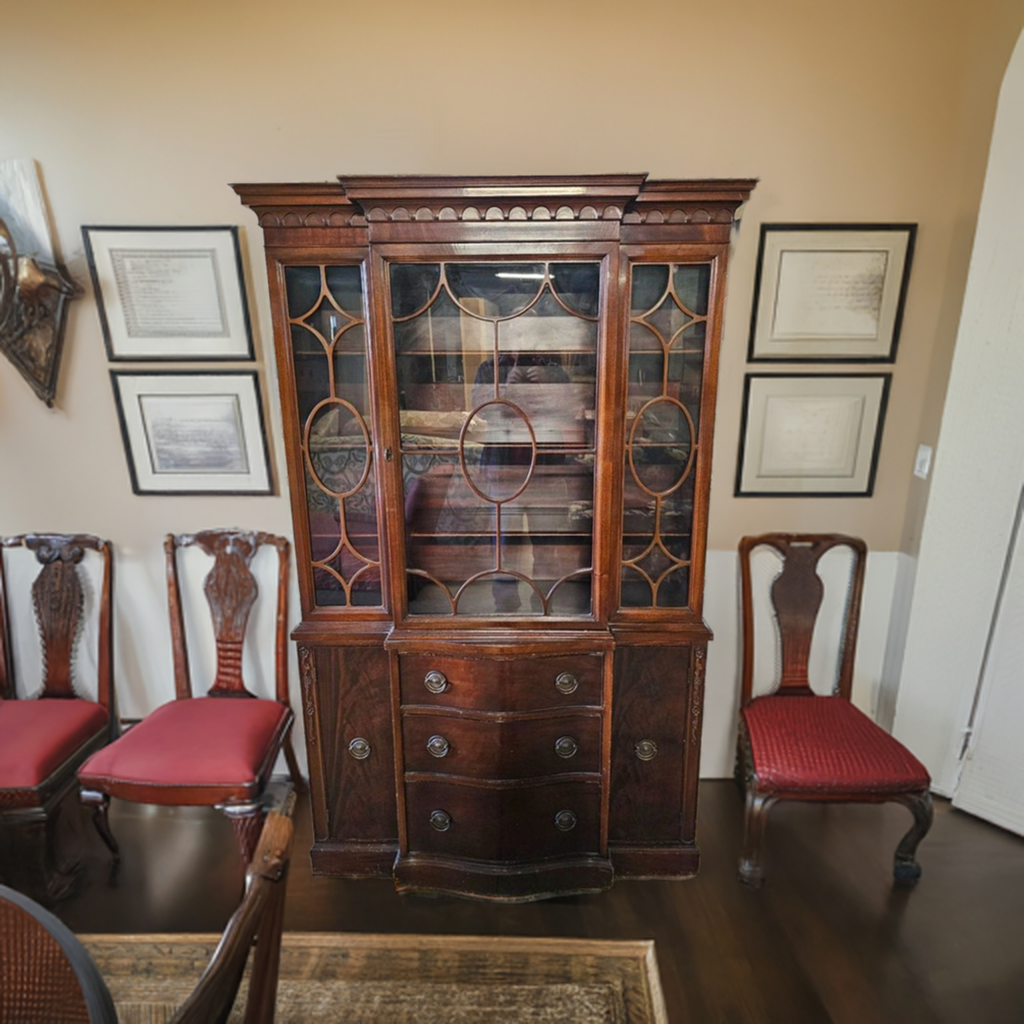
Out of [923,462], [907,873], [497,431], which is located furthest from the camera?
[923,462]

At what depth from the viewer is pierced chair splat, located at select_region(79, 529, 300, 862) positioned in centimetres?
167

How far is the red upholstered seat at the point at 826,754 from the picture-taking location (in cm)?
167

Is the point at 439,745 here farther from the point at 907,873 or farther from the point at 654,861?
the point at 907,873

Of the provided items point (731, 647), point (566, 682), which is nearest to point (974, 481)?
point (731, 647)

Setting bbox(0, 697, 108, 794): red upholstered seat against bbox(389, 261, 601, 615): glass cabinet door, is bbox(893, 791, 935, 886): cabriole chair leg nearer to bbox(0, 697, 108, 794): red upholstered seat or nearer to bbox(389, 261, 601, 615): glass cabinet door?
bbox(389, 261, 601, 615): glass cabinet door

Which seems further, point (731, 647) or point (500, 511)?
point (731, 647)

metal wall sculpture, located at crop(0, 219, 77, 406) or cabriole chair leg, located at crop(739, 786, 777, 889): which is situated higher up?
metal wall sculpture, located at crop(0, 219, 77, 406)

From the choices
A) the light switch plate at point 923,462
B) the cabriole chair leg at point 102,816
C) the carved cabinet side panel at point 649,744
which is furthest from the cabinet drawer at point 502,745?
the light switch plate at point 923,462

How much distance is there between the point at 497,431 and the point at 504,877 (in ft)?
4.25

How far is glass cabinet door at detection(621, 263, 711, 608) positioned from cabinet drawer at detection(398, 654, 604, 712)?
0.25 m

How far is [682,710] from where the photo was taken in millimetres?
1734

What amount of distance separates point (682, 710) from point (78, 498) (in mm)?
2125

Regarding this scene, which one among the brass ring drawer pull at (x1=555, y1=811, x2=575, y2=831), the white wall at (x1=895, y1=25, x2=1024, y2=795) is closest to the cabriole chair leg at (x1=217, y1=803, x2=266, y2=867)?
the brass ring drawer pull at (x1=555, y1=811, x2=575, y2=831)

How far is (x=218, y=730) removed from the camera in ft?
5.92
